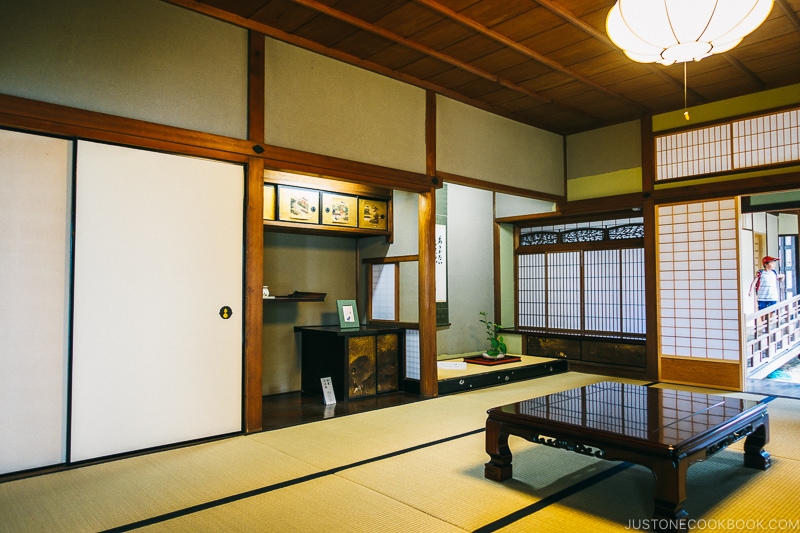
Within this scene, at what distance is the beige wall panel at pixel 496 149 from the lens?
514 centimetres

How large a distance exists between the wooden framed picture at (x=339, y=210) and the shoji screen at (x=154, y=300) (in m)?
1.57

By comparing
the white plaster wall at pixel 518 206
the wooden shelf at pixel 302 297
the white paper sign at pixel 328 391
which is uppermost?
the white plaster wall at pixel 518 206

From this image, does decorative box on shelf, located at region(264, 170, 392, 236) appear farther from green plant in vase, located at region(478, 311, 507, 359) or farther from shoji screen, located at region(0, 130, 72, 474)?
green plant in vase, located at region(478, 311, 507, 359)

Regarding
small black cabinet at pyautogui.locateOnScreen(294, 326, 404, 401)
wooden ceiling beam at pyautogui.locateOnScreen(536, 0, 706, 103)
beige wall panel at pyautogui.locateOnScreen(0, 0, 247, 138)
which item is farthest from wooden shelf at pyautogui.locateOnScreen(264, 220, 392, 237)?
wooden ceiling beam at pyautogui.locateOnScreen(536, 0, 706, 103)

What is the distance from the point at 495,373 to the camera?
5.54m

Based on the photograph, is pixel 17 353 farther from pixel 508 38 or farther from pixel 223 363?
pixel 508 38

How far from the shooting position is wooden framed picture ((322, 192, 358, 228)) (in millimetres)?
5184

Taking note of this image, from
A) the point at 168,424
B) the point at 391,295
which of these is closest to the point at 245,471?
the point at 168,424

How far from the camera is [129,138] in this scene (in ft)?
10.3

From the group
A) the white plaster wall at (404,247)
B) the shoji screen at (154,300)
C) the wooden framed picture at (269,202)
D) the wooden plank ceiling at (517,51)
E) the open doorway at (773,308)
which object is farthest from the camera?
the open doorway at (773,308)

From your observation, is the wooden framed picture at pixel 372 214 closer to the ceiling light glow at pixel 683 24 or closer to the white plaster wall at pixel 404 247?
the white plaster wall at pixel 404 247

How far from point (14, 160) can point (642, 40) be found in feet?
11.5

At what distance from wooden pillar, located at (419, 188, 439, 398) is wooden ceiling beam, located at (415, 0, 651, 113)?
4.73 ft

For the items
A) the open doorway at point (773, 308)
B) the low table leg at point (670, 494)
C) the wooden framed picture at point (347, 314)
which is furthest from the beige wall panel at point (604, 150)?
the low table leg at point (670, 494)
